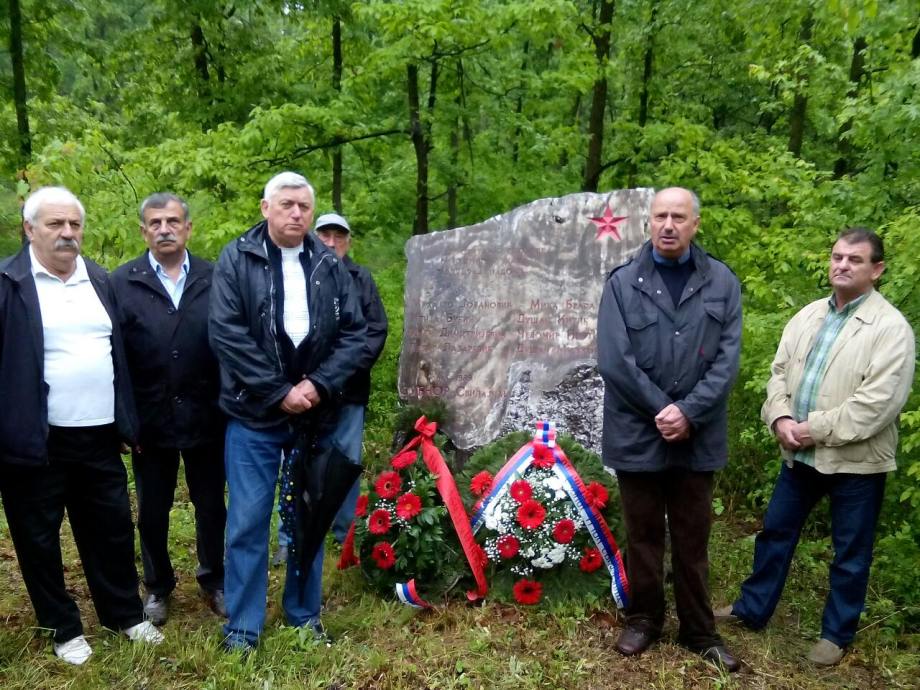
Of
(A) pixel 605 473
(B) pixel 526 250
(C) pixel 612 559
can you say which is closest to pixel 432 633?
(C) pixel 612 559

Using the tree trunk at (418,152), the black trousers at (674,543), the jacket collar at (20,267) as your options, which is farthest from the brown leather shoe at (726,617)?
the tree trunk at (418,152)

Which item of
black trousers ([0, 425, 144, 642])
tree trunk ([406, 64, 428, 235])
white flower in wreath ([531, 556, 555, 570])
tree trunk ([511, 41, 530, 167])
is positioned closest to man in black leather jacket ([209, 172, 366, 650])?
black trousers ([0, 425, 144, 642])

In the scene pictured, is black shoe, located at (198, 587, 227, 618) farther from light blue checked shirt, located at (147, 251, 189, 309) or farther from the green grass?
light blue checked shirt, located at (147, 251, 189, 309)

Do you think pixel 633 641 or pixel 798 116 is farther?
pixel 798 116

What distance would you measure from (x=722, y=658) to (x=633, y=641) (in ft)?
1.27

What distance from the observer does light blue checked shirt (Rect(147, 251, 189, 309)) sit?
3555mm

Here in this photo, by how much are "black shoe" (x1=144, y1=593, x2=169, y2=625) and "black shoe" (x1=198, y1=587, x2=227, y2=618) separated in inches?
8.0

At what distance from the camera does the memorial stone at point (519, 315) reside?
462cm

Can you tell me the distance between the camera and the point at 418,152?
24.5 feet

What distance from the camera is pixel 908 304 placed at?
4.17 meters

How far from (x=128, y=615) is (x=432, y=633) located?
4.64 ft

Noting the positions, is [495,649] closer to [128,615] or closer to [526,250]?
[128,615]

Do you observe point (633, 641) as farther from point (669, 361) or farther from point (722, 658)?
point (669, 361)

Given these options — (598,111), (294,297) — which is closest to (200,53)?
(598,111)
